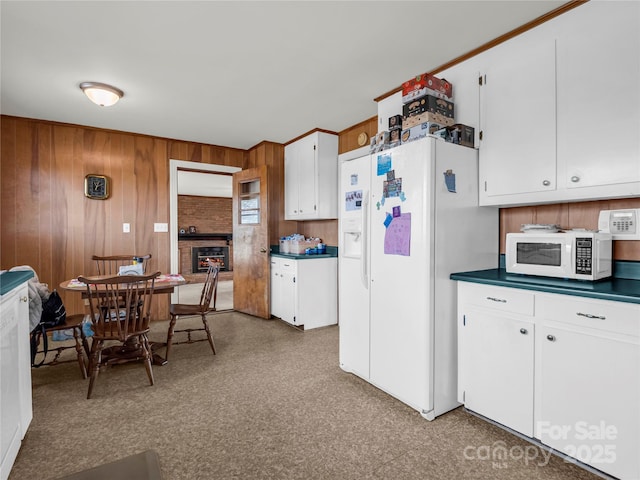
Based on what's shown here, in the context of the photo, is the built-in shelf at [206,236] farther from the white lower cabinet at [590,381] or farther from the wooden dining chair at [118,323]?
the white lower cabinet at [590,381]

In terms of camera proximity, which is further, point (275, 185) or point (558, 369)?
point (275, 185)

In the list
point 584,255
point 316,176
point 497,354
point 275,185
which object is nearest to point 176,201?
point 275,185

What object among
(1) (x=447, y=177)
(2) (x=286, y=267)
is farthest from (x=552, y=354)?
(2) (x=286, y=267)

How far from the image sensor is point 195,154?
5000 millimetres

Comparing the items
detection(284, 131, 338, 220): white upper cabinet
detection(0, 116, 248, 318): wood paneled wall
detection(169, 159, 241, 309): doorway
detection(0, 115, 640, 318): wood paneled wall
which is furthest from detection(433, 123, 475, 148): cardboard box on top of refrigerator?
detection(0, 116, 248, 318): wood paneled wall

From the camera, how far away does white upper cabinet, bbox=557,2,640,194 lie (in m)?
1.75

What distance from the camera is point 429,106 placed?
2.35 m

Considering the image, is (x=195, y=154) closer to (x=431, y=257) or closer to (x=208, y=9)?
(x=208, y=9)

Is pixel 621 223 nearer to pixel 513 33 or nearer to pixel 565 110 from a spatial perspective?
pixel 565 110

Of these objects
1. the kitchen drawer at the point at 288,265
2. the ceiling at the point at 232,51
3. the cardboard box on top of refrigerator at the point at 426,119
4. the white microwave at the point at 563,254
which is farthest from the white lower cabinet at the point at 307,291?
the white microwave at the point at 563,254

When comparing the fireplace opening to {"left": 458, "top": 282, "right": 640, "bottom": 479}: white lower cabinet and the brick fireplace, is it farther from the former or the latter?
{"left": 458, "top": 282, "right": 640, "bottom": 479}: white lower cabinet

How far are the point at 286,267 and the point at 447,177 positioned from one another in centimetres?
260

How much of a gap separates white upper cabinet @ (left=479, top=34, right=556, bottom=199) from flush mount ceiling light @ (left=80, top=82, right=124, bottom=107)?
3250 millimetres

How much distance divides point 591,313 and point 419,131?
1.47m
